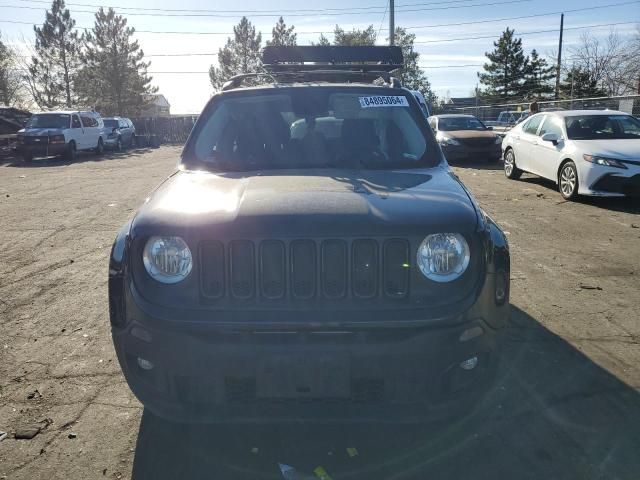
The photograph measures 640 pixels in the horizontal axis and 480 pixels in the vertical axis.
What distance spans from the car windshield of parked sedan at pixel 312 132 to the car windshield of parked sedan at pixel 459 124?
13.9 m

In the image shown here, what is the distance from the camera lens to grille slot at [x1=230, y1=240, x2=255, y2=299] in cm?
249

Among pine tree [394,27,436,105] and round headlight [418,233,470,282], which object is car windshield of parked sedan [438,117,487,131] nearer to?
round headlight [418,233,470,282]

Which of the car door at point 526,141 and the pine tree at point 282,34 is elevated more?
Answer: the pine tree at point 282,34

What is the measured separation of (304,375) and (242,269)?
548 millimetres

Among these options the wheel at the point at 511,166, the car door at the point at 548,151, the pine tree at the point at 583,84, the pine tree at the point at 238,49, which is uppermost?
the pine tree at the point at 238,49

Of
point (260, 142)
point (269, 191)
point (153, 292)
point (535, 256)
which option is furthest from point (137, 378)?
point (535, 256)

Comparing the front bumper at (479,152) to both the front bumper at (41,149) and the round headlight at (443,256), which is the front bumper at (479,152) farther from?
the front bumper at (41,149)

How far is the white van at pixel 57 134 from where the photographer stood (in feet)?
69.8

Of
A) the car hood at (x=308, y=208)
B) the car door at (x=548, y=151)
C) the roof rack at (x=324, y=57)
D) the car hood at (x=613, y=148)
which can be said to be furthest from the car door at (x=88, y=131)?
the car hood at (x=308, y=208)

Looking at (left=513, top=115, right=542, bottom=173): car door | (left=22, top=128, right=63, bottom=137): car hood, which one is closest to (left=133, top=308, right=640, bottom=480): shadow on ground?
(left=513, top=115, right=542, bottom=173): car door

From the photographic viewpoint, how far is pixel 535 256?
6504 millimetres

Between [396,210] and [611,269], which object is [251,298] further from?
[611,269]

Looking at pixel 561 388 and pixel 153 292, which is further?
pixel 561 388

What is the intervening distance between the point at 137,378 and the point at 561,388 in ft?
8.24
